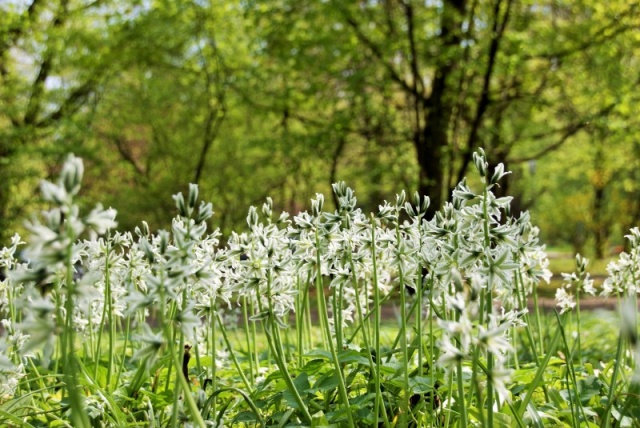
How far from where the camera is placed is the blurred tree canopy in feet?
48.0

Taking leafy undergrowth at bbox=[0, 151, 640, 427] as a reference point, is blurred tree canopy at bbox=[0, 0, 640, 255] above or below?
above

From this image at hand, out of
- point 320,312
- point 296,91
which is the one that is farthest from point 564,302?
point 296,91

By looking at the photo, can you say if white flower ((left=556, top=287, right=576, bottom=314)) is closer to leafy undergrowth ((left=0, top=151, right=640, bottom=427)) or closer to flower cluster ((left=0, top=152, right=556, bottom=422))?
leafy undergrowth ((left=0, top=151, right=640, bottom=427))

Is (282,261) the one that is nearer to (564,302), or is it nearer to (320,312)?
(320,312)

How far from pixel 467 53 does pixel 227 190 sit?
25.1 ft

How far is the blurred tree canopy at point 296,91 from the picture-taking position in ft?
48.0

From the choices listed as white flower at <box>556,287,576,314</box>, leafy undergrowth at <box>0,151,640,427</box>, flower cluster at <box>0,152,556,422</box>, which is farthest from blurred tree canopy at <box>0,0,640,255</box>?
flower cluster at <box>0,152,556,422</box>

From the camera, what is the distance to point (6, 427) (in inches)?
117

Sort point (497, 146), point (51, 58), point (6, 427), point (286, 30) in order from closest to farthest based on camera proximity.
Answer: point (6, 427) < point (286, 30) < point (497, 146) < point (51, 58)

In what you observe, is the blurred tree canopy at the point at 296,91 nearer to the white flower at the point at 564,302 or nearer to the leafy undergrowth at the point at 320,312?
the white flower at the point at 564,302

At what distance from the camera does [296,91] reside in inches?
639

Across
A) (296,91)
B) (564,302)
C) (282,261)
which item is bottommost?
(564,302)

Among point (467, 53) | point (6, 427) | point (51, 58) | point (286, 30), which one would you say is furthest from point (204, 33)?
point (6, 427)

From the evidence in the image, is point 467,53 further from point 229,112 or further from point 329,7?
point 229,112
